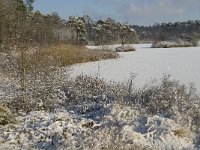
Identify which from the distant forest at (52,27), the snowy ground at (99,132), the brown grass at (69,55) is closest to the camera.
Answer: the snowy ground at (99,132)

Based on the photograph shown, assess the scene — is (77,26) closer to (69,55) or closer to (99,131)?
(69,55)

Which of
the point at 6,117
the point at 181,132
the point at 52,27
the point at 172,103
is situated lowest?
the point at 181,132

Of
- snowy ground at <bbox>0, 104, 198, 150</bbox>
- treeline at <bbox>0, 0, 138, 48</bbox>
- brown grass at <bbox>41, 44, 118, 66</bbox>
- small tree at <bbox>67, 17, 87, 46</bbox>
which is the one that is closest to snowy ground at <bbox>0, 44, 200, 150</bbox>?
snowy ground at <bbox>0, 104, 198, 150</bbox>

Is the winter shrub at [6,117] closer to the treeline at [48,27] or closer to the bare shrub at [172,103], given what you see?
the bare shrub at [172,103]

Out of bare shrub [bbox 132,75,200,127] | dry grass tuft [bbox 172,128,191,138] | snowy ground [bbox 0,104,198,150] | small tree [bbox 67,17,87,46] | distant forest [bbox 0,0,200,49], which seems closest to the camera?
snowy ground [bbox 0,104,198,150]

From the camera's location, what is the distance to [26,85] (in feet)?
36.0

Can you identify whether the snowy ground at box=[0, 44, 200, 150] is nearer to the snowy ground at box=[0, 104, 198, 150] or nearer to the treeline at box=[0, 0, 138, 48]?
the snowy ground at box=[0, 104, 198, 150]

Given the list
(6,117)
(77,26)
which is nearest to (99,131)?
(6,117)

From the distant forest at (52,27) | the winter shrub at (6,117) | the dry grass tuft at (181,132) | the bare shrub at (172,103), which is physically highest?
the distant forest at (52,27)

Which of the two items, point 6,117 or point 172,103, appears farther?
point 172,103

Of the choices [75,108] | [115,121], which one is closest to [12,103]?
[75,108]

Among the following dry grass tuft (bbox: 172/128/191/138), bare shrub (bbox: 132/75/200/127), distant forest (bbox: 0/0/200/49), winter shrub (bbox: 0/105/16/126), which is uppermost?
distant forest (bbox: 0/0/200/49)

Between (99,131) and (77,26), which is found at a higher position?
(77,26)

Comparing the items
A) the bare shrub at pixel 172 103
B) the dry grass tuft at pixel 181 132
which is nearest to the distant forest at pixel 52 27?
the bare shrub at pixel 172 103
